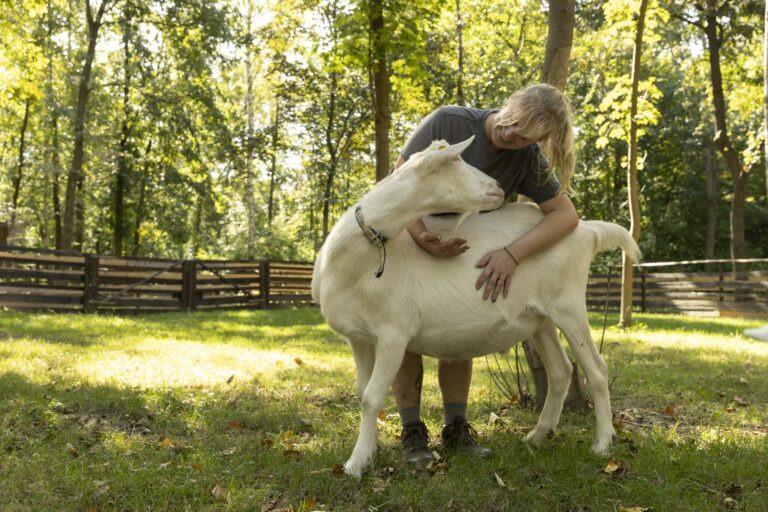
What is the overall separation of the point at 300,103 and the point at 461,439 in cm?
2129

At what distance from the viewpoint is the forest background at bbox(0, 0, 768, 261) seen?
1375cm

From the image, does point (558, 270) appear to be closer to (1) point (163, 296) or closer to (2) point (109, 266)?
(2) point (109, 266)

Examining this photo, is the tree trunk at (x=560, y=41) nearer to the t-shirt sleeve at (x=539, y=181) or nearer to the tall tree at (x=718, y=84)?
the t-shirt sleeve at (x=539, y=181)

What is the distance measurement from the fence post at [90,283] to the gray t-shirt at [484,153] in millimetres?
10911

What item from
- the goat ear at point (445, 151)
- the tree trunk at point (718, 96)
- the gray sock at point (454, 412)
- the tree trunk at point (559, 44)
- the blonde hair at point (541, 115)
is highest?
the tree trunk at point (718, 96)

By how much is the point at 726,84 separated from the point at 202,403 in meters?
19.9

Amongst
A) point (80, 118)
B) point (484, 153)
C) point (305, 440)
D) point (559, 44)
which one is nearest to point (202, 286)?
point (80, 118)

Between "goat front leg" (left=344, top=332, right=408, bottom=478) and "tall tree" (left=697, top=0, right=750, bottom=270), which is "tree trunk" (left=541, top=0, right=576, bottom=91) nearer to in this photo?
"goat front leg" (left=344, top=332, right=408, bottom=478)

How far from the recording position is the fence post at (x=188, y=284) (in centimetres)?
1456

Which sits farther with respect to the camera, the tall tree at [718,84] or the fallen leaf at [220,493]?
the tall tree at [718,84]

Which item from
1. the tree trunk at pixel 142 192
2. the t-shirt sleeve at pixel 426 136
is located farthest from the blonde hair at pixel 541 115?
the tree trunk at pixel 142 192

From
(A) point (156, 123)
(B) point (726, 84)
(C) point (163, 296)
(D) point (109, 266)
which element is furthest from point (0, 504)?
(B) point (726, 84)

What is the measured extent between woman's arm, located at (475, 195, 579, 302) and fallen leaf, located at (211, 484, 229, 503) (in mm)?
1487

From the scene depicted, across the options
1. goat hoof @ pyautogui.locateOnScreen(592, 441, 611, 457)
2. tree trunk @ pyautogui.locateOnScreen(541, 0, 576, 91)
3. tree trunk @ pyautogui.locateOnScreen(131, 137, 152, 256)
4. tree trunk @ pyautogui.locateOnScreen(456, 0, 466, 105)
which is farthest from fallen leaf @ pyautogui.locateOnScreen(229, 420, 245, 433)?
tree trunk @ pyautogui.locateOnScreen(131, 137, 152, 256)
